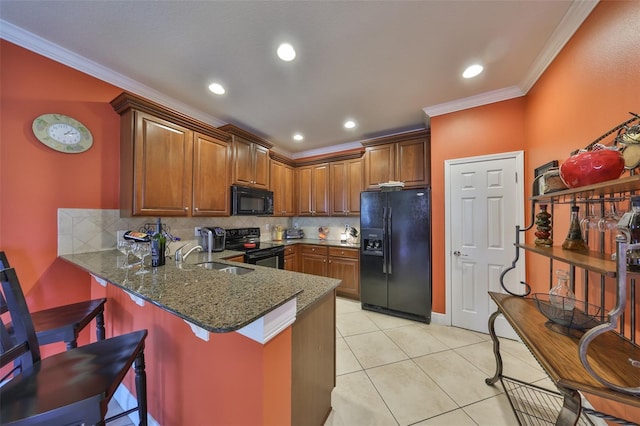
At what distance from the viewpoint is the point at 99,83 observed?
205cm

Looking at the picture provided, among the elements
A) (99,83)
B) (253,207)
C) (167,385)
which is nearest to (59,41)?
(99,83)

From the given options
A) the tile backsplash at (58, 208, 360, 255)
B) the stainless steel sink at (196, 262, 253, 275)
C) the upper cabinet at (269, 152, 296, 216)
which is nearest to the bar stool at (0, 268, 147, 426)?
the stainless steel sink at (196, 262, 253, 275)

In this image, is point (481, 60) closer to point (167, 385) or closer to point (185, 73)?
point (185, 73)

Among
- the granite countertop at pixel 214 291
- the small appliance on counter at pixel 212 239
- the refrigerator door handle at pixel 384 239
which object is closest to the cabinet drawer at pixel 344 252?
the refrigerator door handle at pixel 384 239

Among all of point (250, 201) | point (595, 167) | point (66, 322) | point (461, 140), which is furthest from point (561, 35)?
point (66, 322)

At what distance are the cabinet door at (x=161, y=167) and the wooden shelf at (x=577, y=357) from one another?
2986 millimetres

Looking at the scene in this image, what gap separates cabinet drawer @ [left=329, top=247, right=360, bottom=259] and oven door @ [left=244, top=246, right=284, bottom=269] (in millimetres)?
842

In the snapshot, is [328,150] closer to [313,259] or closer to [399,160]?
[399,160]

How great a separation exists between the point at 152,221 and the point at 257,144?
1.75 meters

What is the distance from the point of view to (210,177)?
2.74 meters

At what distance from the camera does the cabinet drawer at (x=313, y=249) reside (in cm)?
370

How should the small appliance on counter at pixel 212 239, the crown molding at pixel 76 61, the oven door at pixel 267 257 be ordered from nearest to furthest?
the crown molding at pixel 76 61, the small appliance on counter at pixel 212 239, the oven door at pixel 267 257

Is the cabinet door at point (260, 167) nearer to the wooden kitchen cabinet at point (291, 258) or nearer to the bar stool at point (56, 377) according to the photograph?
the wooden kitchen cabinet at point (291, 258)

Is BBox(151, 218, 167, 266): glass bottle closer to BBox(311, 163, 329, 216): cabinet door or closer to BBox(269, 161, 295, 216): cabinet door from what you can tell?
BBox(269, 161, 295, 216): cabinet door
